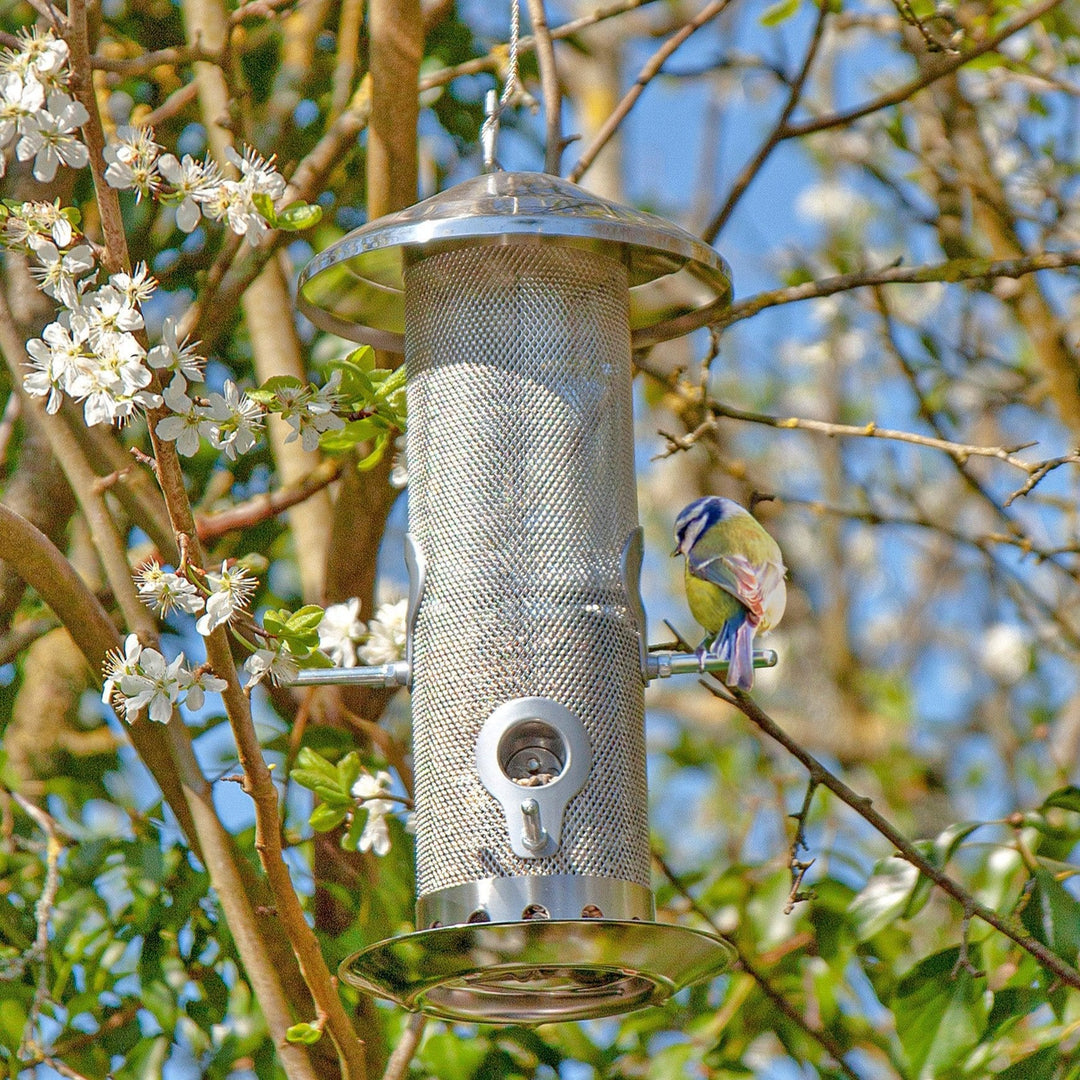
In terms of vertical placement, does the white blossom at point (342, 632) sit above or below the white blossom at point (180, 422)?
above

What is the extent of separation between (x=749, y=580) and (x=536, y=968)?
751 mm

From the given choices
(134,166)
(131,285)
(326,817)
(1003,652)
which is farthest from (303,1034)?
(1003,652)

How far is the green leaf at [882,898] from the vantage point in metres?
3.63

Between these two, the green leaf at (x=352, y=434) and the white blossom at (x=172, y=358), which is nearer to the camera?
the white blossom at (x=172, y=358)

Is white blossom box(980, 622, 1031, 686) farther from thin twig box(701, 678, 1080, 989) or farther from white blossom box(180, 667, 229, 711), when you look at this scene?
white blossom box(180, 667, 229, 711)

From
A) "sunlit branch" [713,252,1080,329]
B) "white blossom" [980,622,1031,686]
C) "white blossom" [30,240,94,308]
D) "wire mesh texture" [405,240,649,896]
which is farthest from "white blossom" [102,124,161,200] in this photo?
"white blossom" [980,622,1031,686]

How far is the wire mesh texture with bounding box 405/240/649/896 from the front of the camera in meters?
2.91

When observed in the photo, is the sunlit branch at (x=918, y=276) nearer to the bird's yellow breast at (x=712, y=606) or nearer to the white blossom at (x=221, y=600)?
the bird's yellow breast at (x=712, y=606)

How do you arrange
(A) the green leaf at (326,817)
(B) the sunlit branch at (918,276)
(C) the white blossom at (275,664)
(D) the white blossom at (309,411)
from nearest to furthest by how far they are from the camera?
(C) the white blossom at (275,664) < (D) the white blossom at (309,411) < (A) the green leaf at (326,817) < (B) the sunlit branch at (918,276)

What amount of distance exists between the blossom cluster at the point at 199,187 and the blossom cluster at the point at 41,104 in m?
0.07

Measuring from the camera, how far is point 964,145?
5758mm

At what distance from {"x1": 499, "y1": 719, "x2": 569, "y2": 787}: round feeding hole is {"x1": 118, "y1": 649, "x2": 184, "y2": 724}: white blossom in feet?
1.95

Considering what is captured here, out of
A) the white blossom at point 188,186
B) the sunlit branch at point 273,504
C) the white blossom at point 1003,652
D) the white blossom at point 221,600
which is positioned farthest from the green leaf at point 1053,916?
the white blossom at point 1003,652

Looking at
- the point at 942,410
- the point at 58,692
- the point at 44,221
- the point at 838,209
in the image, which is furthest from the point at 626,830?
the point at 838,209
